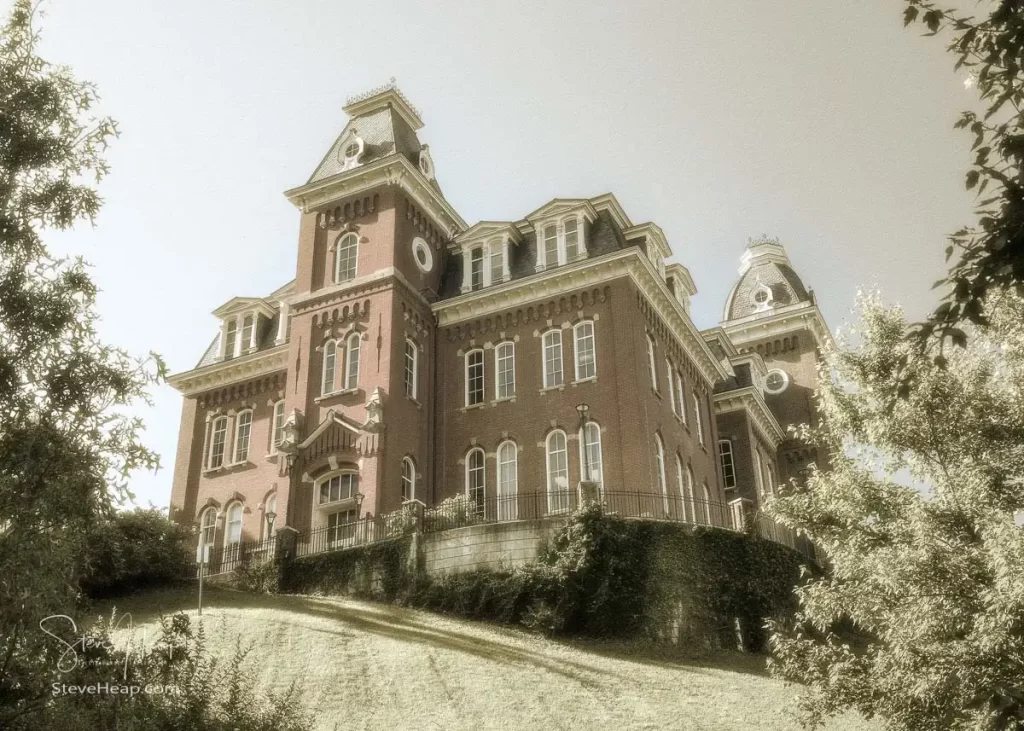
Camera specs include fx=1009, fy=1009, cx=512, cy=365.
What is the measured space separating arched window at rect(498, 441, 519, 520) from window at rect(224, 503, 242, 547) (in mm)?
10284

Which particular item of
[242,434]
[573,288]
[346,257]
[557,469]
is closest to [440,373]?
[346,257]

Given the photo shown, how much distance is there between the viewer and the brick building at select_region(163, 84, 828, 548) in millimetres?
31016

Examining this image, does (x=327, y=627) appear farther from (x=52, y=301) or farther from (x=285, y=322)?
(x=285, y=322)

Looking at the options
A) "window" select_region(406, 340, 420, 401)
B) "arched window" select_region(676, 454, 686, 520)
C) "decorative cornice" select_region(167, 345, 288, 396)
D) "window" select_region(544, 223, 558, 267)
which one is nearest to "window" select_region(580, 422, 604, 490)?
"arched window" select_region(676, 454, 686, 520)

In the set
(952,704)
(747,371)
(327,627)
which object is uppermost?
(747,371)

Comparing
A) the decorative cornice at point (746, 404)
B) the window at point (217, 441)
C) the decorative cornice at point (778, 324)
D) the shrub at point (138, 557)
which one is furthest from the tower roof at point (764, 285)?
the shrub at point (138, 557)

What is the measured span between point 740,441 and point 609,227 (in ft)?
39.4

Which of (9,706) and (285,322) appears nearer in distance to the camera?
(9,706)

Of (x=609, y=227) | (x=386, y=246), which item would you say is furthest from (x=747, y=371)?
(x=386, y=246)

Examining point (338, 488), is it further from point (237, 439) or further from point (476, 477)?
point (237, 439)

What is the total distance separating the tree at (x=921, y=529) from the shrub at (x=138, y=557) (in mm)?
18146

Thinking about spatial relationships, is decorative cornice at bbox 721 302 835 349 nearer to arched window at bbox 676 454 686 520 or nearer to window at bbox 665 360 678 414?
window at bbox 665 360 678 414

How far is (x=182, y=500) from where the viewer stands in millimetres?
36969

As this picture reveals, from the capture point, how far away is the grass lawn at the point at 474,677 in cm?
1761
